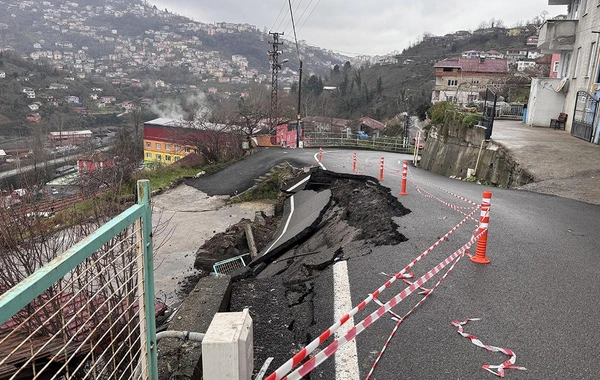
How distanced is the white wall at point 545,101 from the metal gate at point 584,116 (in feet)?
13.0

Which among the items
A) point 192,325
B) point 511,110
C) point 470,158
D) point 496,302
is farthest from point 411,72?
point 192,325

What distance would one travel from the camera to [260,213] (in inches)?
680

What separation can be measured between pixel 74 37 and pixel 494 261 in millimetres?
234609

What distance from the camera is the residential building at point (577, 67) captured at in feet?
60.8

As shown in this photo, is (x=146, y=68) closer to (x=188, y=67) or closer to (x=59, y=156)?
(x=188, y=67)

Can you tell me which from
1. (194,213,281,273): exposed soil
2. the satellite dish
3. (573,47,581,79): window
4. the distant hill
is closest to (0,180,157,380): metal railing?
(194,213,281,273): exposed soil

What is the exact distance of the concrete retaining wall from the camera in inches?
597

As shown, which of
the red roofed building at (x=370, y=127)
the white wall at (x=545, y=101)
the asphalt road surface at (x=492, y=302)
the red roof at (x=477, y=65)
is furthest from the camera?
the red roof at (x=477, y=65)

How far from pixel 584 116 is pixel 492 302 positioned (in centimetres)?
1822

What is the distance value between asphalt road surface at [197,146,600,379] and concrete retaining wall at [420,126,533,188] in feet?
21.5

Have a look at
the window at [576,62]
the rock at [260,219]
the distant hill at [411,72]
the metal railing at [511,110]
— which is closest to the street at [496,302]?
the rock at [260,219]

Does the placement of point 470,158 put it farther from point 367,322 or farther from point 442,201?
point 367,322

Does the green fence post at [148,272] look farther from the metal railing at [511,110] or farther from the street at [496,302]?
the metal railing at [511,110]

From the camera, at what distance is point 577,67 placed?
22.0m
